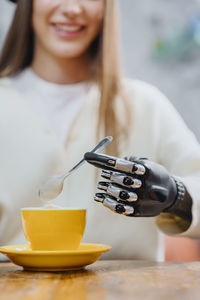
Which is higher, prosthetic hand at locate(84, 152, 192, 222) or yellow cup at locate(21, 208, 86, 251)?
prosthetic hand at locate(84, 152, 192, 222)

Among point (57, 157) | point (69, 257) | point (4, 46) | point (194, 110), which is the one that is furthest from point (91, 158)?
point (194, 110)

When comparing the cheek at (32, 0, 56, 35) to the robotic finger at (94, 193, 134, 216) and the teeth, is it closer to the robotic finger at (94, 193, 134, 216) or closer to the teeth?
the teeth

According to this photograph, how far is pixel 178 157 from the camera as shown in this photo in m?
1.32

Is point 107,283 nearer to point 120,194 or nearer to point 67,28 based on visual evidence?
point 120,194

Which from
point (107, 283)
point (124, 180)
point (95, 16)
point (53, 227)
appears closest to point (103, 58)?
point (95, 16)

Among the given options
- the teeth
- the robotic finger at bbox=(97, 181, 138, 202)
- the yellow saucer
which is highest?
the teeth

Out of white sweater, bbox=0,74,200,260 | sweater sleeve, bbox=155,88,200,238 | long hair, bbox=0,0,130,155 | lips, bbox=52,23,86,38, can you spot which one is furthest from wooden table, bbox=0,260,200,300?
lips, bbox=52,23,86,38

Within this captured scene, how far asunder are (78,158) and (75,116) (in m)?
0.15

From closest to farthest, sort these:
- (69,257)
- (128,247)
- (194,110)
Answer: (69,257), (128,247), (194,110)

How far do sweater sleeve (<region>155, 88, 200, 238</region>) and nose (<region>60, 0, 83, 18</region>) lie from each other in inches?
13.8

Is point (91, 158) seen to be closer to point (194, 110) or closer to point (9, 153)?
point (9, 153)

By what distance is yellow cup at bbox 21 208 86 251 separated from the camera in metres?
0.83

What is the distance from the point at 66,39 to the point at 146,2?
127cm

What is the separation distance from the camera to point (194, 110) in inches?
99.5
